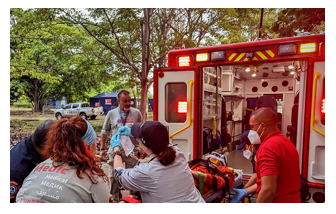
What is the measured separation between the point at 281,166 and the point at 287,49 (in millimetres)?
1785

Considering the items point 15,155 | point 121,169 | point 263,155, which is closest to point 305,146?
point 263,155

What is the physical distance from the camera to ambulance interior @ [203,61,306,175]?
5.65 metres

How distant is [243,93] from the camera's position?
803 cm

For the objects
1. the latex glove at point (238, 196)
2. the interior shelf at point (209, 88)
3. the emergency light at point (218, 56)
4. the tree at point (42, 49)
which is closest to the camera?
the latex glove at point (238, 196)

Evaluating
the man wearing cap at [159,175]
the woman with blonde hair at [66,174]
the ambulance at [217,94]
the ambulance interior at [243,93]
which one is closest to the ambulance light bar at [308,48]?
the ambulance at [217,94]

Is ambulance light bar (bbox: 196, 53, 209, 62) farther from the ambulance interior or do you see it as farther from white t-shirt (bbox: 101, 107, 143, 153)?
the ambulance interior

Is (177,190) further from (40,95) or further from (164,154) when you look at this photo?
(40,95)

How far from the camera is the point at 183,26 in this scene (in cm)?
910

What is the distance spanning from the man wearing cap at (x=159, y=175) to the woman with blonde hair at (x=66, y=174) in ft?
0.80

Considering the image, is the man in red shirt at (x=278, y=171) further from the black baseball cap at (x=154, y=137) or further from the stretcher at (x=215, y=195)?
the black baseball cap at (x=154, y=137)

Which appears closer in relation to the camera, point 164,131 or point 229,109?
point 164,131

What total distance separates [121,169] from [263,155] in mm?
1161

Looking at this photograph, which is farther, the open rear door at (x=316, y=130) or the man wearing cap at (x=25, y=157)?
the open rear door at (x=316, y=130)

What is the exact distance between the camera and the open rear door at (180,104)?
11.7ft
